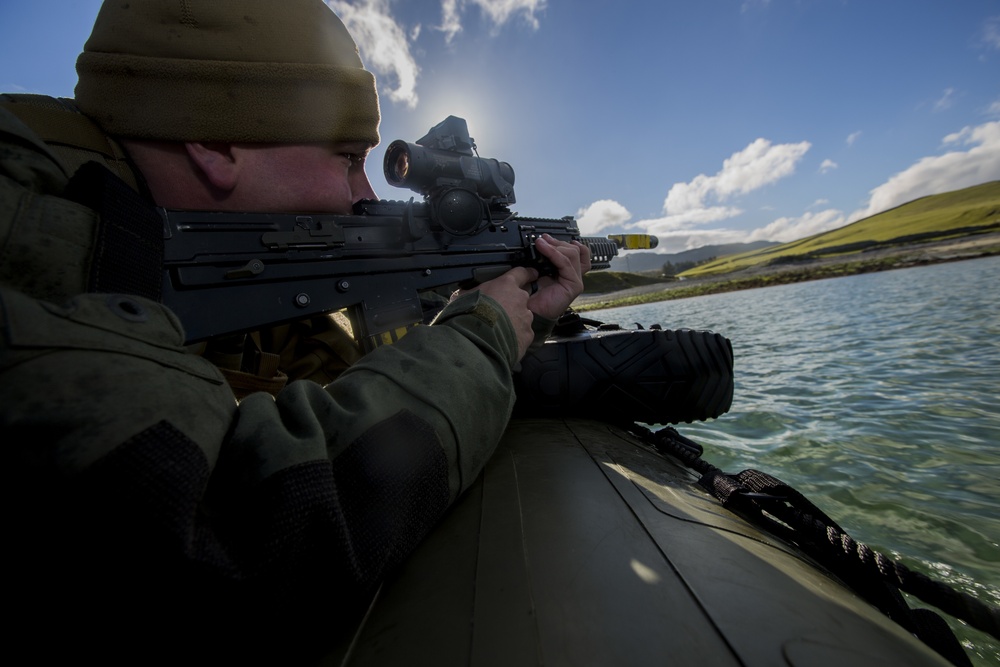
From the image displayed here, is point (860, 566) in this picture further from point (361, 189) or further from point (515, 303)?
point (361, 189)

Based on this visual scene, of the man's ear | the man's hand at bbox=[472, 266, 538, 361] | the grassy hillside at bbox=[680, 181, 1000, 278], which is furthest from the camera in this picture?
the grassy hillside at bbox=[680, 181, 1000, 278]

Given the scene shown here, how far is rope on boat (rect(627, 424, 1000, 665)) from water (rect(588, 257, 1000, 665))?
1.40 ft

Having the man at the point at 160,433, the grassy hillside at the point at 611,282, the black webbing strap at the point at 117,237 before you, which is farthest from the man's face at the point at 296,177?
the grassy hillside at the point at 611,282

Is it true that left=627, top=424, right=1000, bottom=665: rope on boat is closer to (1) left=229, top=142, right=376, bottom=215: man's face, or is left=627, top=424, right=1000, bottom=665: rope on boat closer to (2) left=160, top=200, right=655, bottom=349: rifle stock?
(2) left=160, top=200, right=655, bottom=349: rifle stock

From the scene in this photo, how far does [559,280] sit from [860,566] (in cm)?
147

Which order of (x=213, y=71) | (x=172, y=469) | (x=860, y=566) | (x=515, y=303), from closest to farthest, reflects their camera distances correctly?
(x=172, y=469) < (x=860, y=566) < (x=213, y=71) < (x=515, y=303)

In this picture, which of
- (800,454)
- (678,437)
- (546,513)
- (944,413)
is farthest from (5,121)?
(944,413)

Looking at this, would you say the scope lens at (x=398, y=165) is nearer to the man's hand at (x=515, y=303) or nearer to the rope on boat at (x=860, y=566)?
the man's hand at (x=515, y=303)

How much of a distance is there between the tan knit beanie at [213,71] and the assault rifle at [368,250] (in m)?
0.31

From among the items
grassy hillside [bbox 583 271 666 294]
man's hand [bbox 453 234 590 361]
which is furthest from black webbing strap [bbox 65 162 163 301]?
grassy hillside [bbox 583 271 666 294]

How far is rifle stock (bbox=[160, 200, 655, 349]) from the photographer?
137cm

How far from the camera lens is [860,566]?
966 millimetres

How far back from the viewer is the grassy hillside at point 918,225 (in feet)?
132

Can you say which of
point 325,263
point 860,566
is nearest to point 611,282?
point 325,263
